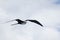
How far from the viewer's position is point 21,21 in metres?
27.2

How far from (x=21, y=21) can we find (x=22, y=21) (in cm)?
46

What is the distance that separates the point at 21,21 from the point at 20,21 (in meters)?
0.59

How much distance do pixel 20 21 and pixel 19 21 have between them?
17.3 inches

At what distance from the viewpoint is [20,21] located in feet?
90.9

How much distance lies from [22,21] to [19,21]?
148 centimetres

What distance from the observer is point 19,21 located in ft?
92.1

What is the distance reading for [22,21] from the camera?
26.8m

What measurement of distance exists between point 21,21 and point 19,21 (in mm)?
1026
